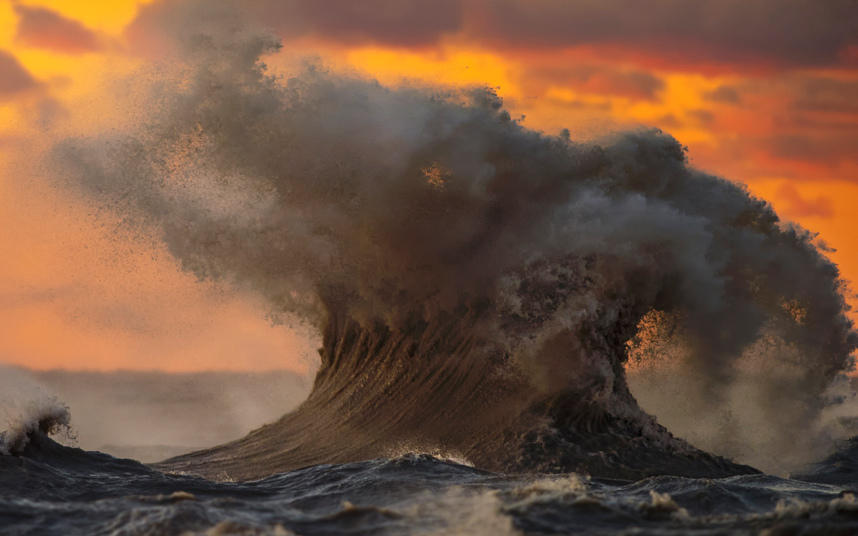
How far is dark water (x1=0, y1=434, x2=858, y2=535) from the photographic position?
10336mm

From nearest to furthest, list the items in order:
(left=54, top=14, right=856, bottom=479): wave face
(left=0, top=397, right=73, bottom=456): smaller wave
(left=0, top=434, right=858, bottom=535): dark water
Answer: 1. (left=0, top=434, right=858, bottom=535): dark water
2. (left=0, top=397, right=73, bottom=456): smaller wave
3. (left=54, top=14, right=856, bottom=479): wave face

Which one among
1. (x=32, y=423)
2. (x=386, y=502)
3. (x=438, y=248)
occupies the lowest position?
(x=386, y=502)

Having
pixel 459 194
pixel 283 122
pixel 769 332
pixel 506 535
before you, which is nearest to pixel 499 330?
pixel 459 194

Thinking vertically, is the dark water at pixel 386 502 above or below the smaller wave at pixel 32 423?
below

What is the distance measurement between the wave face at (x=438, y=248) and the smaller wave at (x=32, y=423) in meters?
2.98

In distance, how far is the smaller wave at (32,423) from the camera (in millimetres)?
13656

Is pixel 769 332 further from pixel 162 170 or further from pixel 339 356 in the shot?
pixel 162 170

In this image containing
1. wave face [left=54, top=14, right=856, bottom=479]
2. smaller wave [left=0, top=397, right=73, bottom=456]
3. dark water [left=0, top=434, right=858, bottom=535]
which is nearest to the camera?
dark water [left=0, top=434, right=858, bottom=535]

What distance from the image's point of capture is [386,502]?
11.8m

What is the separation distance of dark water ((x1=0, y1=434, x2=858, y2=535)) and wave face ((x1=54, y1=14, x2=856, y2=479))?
266 cm

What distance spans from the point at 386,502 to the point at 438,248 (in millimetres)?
7813

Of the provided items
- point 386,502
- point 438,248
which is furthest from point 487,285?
point 386,502

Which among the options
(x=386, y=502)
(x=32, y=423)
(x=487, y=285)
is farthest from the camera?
A: (x=487, y=285)

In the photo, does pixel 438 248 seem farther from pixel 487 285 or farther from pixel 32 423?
pixel 32 423
